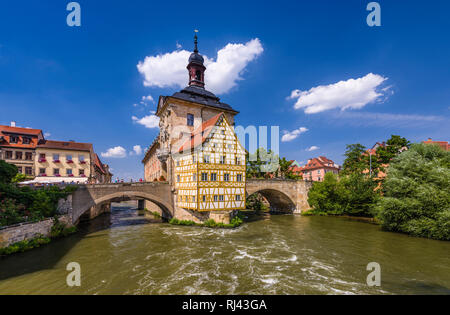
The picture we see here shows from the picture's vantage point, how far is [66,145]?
28.2 meters

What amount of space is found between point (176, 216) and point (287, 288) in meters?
15.3

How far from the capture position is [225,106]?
27.3 m

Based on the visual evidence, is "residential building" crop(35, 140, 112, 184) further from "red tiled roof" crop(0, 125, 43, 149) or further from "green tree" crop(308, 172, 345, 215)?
"green tree" crop(308, 172, 345, 215)

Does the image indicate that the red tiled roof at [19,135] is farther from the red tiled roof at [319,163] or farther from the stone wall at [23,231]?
the red tiled roof at [319,163]

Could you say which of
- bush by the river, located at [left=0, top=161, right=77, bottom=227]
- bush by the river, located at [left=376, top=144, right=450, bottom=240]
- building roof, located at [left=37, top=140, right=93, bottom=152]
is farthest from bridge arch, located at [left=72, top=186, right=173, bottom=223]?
bush by the river, located at [left=376, top=144, right=450, bottom=240]

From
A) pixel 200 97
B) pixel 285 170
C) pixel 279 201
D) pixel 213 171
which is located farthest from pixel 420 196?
pixel 200 97

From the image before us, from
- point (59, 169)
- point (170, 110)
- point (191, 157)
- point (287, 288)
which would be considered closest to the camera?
point (287, 288)

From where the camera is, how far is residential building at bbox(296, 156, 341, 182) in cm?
5369

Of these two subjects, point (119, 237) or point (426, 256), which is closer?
point (426, 256)

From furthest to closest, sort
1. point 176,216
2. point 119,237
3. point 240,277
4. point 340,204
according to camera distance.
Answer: point 340,204, point 176,216, point 119,237, point 240,277

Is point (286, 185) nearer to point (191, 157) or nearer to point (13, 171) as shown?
point (191, 157)

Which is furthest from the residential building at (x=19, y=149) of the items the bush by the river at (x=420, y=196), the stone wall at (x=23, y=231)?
the bush by the river at (x=420, y=196)

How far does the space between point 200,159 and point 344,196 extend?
22.4 meters
